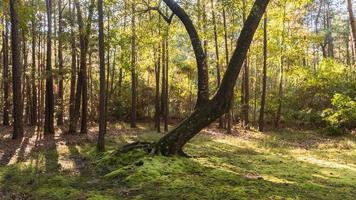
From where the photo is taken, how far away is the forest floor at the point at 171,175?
755 centimetres

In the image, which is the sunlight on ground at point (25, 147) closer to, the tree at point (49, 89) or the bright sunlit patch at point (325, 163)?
the tree at point (49, 89)

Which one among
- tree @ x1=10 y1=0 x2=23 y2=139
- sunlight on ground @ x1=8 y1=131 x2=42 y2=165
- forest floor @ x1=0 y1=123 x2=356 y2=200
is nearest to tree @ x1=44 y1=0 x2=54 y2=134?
sunlight on ground @ x1=8 y1=131 x2=42 y2=165

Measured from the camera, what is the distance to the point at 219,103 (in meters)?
10.2

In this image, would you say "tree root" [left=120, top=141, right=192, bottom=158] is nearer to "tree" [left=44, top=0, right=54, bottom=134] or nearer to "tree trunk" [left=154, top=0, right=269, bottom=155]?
"tree trunk" [left=154, top=0, right=269, bottom=155]

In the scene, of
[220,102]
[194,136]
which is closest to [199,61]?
[220,102]

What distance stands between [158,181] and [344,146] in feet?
37.9

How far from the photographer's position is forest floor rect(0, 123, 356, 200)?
7.55 meters

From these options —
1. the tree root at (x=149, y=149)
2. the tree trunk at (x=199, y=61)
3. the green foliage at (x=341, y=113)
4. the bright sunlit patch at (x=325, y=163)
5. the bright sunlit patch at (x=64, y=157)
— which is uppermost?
the tree trunk at (x=199, y=61)

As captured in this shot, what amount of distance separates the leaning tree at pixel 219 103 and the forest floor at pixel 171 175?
54 cm

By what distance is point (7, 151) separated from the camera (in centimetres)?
1452


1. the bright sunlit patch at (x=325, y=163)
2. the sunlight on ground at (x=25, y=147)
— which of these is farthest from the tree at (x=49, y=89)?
the bright sunlit patch at (x=325, y=163)

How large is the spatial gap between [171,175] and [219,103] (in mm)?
2516

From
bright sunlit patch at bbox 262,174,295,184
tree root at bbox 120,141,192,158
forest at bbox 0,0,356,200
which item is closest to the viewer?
forest at bbox 0,0,356,200

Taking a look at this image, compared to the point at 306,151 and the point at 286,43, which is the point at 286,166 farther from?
the point at 286,43
